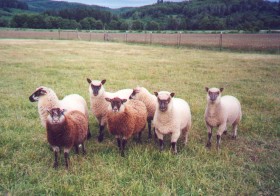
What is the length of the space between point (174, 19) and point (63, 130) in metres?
101

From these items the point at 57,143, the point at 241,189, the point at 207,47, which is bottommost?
the point at 241,189

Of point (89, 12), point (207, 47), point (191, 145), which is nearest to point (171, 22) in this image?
point (89, 12)

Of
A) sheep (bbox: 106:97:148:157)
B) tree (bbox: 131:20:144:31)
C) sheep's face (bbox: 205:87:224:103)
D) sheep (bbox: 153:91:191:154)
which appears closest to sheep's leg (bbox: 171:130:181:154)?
sheep (bbox: 153:91:191:154)

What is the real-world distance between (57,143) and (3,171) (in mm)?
1035

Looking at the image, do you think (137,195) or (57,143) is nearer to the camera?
(137,195)

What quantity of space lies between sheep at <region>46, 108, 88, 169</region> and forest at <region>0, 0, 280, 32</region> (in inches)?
2732

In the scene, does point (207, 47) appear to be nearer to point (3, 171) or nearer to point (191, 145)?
point (191, 145)

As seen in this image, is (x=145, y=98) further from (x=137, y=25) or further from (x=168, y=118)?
(x=137, y=25)

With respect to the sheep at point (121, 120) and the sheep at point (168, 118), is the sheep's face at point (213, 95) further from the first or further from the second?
the sheep at point (121, 120)

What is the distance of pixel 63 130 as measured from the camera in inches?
201

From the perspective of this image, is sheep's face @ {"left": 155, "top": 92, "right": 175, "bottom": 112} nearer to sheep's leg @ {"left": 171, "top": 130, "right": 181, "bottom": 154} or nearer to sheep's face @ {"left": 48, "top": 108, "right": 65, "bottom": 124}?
sheep's leg @ {"left": 171, "top": 130, "right": 181, "bottom": 154}

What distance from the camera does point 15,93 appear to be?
10594 mm

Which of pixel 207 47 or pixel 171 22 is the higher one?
pixel 171 22

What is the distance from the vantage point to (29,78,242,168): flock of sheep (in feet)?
17.1
